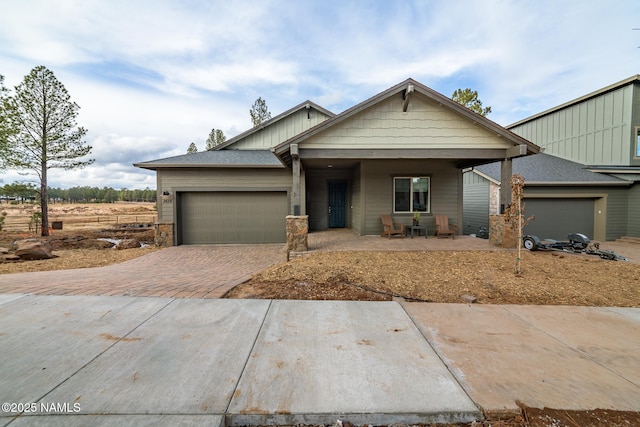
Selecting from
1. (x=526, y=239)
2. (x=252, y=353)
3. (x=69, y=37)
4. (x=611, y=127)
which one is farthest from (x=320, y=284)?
(x=611, y=127)

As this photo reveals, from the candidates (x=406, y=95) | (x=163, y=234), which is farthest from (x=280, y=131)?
(x=406, y=95)

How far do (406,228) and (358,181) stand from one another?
2.70 meters

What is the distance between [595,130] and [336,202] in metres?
13.5

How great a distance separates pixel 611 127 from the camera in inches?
489

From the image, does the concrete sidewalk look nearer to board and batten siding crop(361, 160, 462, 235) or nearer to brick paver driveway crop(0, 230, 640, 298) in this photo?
brick paver driveway crop(0, 230, 640, 298)

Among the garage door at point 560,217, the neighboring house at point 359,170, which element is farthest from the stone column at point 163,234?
the garage door at point 560,217

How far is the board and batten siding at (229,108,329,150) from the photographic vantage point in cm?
1369

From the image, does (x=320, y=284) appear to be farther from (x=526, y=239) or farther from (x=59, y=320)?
(x=526, y=239)

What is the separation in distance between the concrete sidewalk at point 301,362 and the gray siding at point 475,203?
377 inches

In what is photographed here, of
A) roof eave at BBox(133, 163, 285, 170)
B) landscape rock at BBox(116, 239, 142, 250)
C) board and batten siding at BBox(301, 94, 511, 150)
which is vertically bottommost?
landscape rock at BBox(116, 239, 142, 250)

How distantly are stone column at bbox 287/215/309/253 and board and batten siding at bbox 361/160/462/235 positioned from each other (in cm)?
356

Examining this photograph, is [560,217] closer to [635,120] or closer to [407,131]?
[635,120]

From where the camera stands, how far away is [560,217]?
11.4 m

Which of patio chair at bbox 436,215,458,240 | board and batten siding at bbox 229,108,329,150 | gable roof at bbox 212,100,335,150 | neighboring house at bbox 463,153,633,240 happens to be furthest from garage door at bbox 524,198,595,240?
board and batten siding at bbox 229,108,329,150
